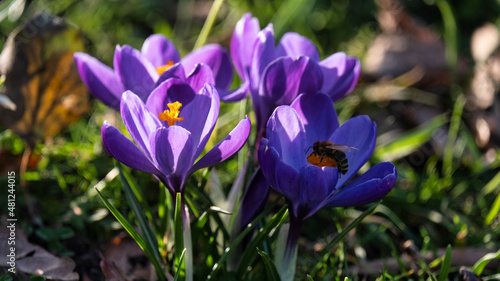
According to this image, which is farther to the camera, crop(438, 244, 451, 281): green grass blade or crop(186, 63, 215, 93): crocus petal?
crop(438, 244, 451, 281): green grass blade

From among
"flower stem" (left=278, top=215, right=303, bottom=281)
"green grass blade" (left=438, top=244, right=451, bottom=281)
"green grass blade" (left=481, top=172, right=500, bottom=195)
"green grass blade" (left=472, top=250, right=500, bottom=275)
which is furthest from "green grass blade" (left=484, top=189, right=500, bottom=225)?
"flower stem" (left=278, top=215, right=303, bottom=281)

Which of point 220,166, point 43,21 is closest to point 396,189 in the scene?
point 220,166

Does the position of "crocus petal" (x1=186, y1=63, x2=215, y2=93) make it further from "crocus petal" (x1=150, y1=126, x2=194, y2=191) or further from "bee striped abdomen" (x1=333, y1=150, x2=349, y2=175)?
"bee striped abdomen" (x1=333, y1=150, x2=349, y2=175)

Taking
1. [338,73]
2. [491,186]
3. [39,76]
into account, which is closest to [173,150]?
[338,73]

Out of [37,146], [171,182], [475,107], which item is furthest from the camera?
[475,107]

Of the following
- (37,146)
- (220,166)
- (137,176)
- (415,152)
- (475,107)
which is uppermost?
(37,146)

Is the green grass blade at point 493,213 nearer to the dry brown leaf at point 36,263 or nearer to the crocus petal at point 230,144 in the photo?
the crocus petal at point 230,144

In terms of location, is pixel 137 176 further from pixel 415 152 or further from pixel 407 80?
pixel 407 80

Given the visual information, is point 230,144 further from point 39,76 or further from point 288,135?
point 39,76
